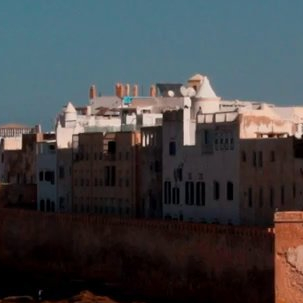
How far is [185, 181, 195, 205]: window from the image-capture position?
5753 centimetres

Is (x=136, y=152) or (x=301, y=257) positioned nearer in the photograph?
(x=301, y=257)

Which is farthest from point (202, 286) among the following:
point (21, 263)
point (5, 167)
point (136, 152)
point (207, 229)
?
point (5, 167)

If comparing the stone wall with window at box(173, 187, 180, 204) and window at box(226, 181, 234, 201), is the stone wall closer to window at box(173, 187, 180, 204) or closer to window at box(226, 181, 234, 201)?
window at box(226, 181, 234, 201)

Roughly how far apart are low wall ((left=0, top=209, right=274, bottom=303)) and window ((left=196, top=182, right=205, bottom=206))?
2063 millimetres

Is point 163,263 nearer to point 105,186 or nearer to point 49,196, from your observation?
point 105,186

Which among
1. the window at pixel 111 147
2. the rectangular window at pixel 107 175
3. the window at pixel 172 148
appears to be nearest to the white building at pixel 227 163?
the window at pixel 172 148

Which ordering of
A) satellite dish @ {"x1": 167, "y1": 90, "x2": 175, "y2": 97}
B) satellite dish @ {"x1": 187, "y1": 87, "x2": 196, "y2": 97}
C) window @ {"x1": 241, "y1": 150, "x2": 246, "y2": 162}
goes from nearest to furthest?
window @ {"x1": 241, "y1": 150, "x2": 246, "y2": 162} → satellite dish @ {"x1": 187, "y1": 87, "x2": 196, "y2": 97} → satellite dish @ {"x1": 167, "y1": 90, "x2": 175, "y2": 97}

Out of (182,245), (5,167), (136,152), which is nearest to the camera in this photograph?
(182,245)

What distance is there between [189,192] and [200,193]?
0.91 metres

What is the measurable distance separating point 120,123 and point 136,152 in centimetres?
887

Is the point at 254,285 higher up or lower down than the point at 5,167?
lower down

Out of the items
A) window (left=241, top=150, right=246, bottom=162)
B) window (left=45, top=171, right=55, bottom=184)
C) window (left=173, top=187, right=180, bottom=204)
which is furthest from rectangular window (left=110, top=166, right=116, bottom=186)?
window (left=241, top=150, right=246, bottom=162)

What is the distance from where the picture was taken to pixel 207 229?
52031 mm

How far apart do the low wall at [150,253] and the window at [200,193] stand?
81.2 inches
